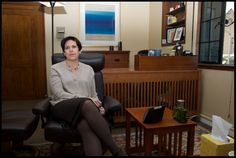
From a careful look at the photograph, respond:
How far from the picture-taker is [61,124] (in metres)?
1.57

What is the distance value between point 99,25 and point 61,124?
9.72 ft

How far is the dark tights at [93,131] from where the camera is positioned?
55.6 inches

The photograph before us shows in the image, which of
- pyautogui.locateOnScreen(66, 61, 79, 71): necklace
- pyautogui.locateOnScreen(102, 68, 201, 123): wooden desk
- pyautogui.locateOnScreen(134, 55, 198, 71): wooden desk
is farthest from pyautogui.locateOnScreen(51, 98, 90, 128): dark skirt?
pyautogui.locateOnScreen(134, 55, 198, 71): wooden desk

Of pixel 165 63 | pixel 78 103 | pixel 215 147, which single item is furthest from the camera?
pixel 165 63

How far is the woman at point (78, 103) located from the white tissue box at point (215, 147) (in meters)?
0.59

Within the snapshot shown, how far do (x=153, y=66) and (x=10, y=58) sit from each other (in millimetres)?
2802

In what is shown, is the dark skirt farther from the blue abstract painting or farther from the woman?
the blue abstract painting

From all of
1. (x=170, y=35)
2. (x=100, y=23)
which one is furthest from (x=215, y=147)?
(x=100, y=23)

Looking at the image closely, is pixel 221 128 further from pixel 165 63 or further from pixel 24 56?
pixel 24 56

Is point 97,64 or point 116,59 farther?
point 116,59

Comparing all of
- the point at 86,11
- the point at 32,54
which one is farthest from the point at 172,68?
the point at 32,54

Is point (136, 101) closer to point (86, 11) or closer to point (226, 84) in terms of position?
point (226, 84)

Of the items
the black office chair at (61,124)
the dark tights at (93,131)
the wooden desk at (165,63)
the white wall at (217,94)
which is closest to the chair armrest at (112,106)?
the black office chair at (61,124)

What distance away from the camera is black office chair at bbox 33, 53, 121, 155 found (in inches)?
59.7
